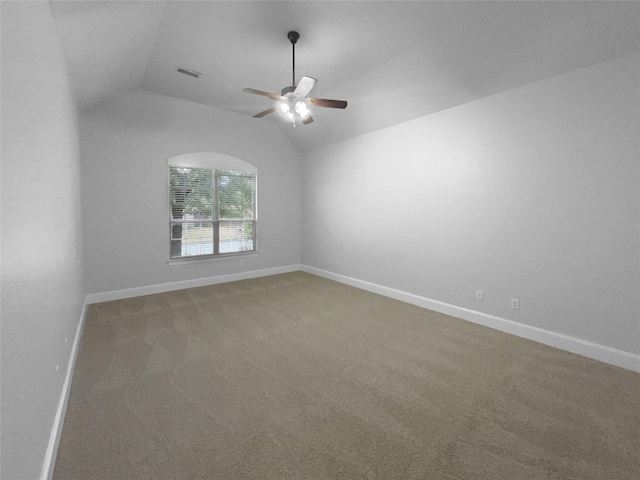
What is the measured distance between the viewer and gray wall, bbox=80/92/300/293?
13.7ft

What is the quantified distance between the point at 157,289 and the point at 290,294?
222 cm

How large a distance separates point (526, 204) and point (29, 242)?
4.06 m

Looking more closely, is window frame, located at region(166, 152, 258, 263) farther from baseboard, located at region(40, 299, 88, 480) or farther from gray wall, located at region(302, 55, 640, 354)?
baseboard, located at region(40, 299, 88, 480)

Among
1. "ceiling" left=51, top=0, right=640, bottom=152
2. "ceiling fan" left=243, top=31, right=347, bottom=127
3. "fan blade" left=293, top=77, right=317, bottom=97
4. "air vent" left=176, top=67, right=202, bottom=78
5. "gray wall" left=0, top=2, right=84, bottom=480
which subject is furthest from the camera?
"air vent" left=176, top=67, right=202, bottom=78

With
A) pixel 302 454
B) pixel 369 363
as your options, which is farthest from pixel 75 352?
pixel 369 363

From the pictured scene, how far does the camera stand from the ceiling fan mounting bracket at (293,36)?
9.57 feet

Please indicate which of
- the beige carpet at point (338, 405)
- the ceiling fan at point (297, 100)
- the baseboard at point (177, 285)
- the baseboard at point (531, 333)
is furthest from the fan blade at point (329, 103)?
A: the baseboard at point (177, 285)

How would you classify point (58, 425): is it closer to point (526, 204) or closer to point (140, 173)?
point (140, 173)

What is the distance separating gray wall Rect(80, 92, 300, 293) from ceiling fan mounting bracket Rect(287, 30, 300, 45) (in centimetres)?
265

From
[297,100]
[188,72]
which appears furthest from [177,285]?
[297,100]

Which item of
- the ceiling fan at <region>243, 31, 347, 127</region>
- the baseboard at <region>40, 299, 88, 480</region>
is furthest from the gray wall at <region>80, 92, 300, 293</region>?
Result: the ceiling fan at <region>243, 31, 347, 127</region>

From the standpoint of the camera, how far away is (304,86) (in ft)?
9.29

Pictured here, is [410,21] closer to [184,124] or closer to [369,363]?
[369,363]

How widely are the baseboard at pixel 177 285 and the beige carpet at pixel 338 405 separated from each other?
3.21ft
